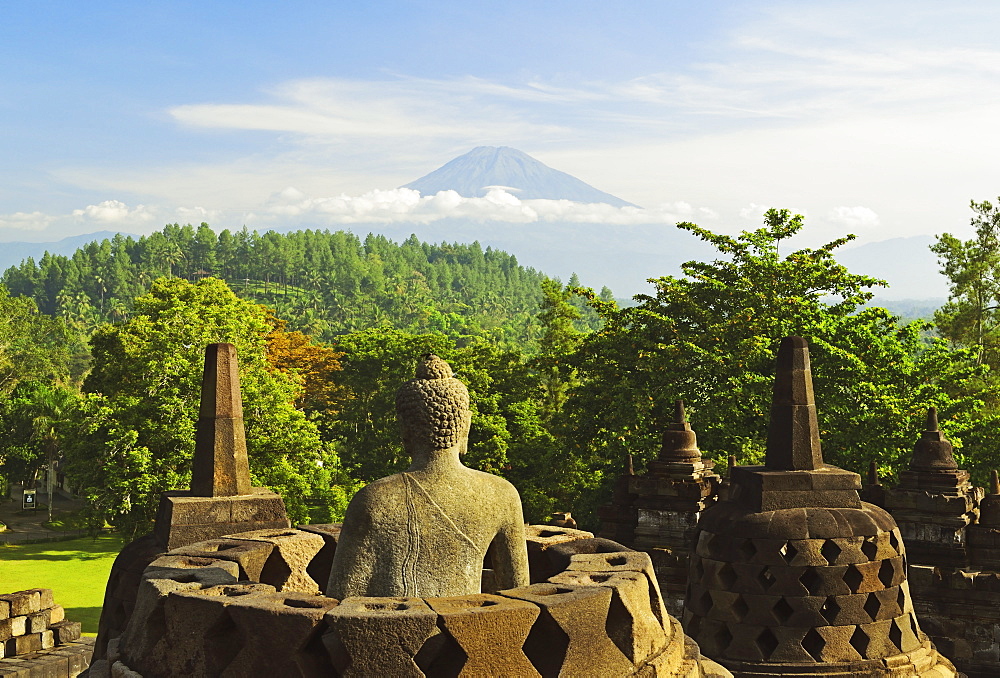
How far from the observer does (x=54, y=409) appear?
173 feet

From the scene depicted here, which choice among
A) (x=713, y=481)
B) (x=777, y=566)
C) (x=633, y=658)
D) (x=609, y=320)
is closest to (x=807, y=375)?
(x=777, y=566)

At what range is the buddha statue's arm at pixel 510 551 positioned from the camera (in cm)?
595

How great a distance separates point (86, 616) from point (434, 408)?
2805cm

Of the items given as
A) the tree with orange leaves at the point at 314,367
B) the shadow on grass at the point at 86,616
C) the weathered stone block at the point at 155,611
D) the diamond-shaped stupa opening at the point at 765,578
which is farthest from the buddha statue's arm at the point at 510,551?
the tree with orange leaves at the point at 314,367

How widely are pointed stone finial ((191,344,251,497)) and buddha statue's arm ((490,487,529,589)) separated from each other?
514 cm

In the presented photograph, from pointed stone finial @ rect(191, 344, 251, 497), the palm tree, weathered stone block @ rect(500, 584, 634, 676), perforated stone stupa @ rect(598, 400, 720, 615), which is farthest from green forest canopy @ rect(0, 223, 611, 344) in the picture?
weathered stone block @ rect(500, 584, 634, 676)

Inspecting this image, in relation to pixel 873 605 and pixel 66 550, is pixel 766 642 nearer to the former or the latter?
pixel 873 605

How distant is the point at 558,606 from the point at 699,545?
6039mm

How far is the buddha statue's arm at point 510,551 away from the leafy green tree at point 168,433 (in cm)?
2207

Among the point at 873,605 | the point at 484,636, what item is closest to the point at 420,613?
the point at 484,636

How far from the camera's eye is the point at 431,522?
5738 mm

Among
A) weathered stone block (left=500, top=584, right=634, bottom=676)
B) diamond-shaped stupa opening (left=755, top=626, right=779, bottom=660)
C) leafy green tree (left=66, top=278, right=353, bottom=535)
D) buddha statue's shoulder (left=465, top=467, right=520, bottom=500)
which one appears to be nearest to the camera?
weathered stone block (left=500, top=584, right=634, bottom=676)

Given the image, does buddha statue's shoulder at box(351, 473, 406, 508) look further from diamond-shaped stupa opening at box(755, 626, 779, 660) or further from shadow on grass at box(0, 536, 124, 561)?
shadow on grass at box(0, 536, 124, 561)

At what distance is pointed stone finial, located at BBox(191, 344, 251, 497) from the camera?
10.2 metres
